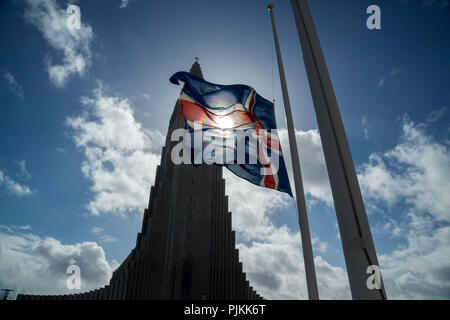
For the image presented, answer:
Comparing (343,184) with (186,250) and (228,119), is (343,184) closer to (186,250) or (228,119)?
(228,119)

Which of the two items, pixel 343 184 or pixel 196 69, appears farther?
pixel 196 69

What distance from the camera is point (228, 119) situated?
12.6 meters

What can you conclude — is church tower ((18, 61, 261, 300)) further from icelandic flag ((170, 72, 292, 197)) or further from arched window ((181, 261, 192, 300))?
icelandic flag ((170, 72, 292, 197))

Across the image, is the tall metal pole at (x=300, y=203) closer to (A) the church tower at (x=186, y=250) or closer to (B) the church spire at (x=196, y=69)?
(A) the church tower at (x=186, y=250)

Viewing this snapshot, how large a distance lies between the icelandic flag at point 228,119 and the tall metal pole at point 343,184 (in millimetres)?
5879

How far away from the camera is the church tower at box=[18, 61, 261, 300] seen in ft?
96.8

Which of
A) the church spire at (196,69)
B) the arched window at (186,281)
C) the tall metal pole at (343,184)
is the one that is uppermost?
the church spire at (196,69)

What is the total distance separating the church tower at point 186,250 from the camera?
96.8 ft

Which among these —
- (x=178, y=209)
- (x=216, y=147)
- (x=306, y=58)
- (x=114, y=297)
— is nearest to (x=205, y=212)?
(x=178, y=209)

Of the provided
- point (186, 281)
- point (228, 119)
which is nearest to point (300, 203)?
point (228, 119)

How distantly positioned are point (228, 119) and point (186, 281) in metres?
23.8

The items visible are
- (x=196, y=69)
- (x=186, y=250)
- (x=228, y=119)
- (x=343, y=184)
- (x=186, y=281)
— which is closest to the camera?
(x=343, y=184)

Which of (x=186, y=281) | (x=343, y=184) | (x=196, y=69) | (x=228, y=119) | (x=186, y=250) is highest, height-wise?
(x=196, y=69)

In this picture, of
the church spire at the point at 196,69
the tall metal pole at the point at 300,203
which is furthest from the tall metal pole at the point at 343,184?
the church spire at the point at 196,69
